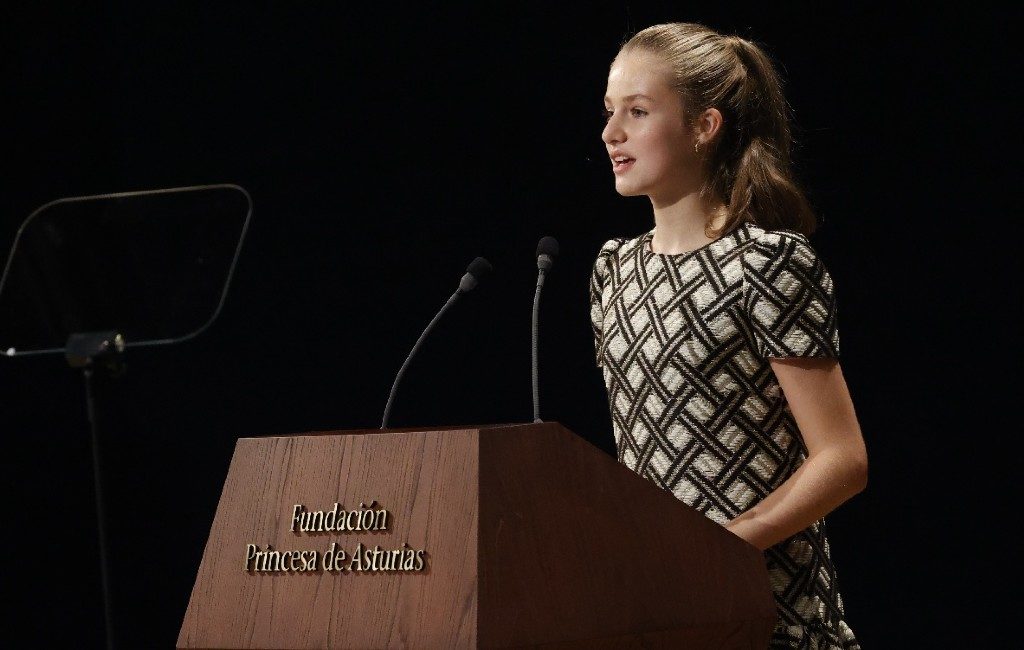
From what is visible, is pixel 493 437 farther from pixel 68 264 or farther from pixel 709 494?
pixel 68 264

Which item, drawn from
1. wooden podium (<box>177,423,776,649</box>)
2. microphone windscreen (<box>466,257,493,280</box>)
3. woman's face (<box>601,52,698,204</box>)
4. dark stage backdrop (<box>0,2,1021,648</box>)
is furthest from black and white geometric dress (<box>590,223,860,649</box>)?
dark stage backdrop (<box>0,2,1021,648</box>)

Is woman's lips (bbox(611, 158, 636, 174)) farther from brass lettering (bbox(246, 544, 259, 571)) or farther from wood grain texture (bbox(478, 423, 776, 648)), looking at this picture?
brass lettering (bbox(246, 544, 259, 571))

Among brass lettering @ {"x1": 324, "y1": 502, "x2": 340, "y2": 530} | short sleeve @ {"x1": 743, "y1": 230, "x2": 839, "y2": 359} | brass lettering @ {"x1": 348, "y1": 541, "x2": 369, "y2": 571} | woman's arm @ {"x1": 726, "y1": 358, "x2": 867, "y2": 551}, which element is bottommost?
woman's arm @ {"x1": 726, "y1": 358, "x2": 867, "y2": 551}

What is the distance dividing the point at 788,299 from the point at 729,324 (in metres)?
0.09

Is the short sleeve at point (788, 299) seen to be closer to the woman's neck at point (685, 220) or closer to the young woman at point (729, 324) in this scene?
the young woman at point (729, 324)

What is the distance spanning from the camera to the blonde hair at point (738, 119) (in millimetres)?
1879

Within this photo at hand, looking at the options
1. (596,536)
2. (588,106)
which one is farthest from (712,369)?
(588,106)

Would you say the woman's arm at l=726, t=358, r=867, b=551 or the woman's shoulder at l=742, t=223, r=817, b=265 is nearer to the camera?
the woman's arm at l=726, t=358, r=867, b=551

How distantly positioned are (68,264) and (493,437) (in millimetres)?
1225

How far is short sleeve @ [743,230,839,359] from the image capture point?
171 centimetres

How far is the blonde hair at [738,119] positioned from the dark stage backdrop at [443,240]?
112 centimetres

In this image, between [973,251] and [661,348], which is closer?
[661,348]

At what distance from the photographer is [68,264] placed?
7.33 ft

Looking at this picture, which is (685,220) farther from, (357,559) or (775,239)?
(357,559)
